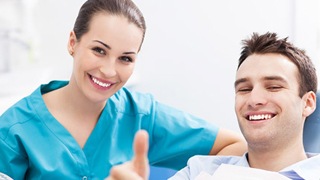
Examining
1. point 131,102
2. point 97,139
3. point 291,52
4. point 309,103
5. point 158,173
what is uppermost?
point 291,52

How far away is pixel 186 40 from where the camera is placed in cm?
253

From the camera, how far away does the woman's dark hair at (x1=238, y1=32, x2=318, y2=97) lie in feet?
4.35

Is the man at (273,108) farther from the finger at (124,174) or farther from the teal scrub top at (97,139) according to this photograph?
the finger at (124,174)

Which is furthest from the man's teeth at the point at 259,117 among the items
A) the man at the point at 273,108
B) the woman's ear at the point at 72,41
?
the woman's ear at the point at 72,41

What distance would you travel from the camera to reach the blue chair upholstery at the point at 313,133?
1473mm

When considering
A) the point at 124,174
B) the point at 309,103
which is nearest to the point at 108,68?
the point at 309,103

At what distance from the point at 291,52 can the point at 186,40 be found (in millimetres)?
1228

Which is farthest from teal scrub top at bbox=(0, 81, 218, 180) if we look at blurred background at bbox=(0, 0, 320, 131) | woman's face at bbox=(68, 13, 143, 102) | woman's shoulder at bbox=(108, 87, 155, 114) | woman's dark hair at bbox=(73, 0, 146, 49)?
blurred background at bbox=(0, 0, 320, 131)

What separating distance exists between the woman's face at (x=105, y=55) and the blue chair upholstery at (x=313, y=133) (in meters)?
0.59

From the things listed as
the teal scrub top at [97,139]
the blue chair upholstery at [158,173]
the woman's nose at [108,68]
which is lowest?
the blue chair upholstery at [158,173]

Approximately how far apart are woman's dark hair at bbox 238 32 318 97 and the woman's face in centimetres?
35

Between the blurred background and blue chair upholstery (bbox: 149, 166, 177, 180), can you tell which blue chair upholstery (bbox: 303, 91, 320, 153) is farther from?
the blurred background

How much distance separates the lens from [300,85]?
1310 mm

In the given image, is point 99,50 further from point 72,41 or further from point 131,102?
point 131,102
